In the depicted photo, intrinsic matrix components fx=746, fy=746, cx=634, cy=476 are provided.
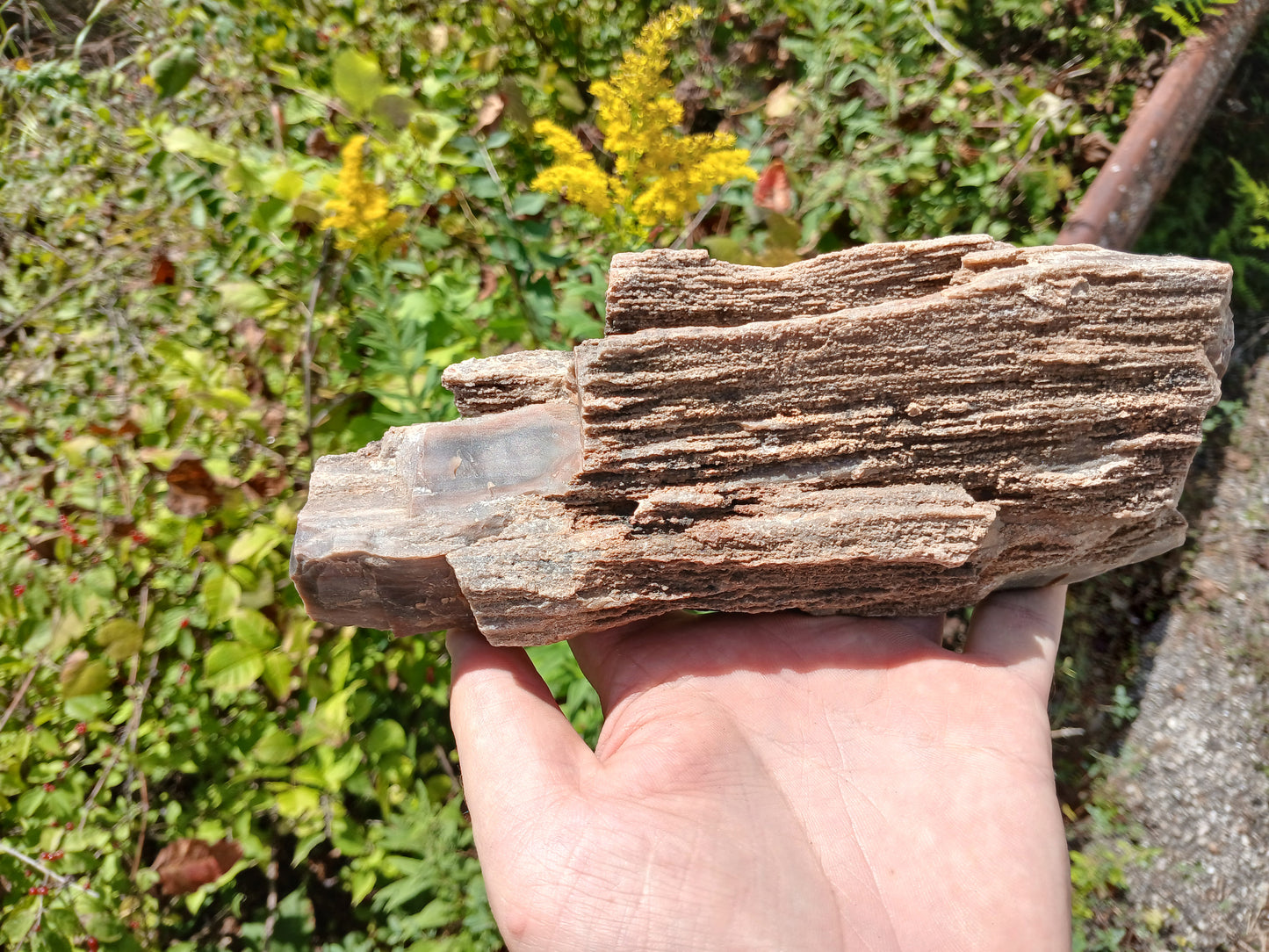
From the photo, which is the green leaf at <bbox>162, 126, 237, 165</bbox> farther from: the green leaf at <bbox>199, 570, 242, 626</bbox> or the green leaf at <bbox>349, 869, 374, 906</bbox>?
the green leaf at <bbox>349, 869, 374, 906</bbox>

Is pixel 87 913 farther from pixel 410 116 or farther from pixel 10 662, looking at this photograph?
pixel 410 116

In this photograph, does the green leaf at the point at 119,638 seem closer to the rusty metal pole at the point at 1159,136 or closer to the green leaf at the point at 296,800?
the green leaf at the point at 296,800

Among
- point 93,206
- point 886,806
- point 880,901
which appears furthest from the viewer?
point 93,206

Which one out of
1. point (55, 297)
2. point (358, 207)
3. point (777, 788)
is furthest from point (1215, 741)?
point (55, 297)

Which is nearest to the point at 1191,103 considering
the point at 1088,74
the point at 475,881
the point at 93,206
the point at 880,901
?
the point at 1088,74

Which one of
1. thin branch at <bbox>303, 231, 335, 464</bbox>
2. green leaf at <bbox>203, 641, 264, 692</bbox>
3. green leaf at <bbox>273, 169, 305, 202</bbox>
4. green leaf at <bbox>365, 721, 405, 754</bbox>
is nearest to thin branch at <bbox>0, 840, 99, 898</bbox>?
green leaf at <bbox>203, 641, 264, 692</bbox>

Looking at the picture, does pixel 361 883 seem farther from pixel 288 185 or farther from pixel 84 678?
pixel 288 185

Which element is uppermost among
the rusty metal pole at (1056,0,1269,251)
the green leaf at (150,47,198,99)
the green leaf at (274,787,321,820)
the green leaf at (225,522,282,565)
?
the green leaf at (150,47,198,99)
